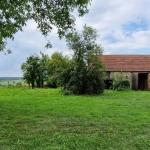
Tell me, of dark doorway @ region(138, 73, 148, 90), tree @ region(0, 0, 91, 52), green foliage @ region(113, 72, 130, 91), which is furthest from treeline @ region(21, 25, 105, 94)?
tree @ region(0, 0, 91, 52)

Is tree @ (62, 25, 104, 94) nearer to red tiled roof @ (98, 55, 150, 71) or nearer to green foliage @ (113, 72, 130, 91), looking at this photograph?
green foliage @ (113, 72, 130, 91)

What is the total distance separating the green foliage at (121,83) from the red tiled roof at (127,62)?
231cm

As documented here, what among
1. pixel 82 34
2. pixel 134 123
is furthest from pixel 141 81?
pixel 134 123

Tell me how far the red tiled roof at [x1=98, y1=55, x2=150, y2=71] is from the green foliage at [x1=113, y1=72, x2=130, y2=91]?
7.58ft

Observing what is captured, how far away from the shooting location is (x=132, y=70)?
2630 centimetres

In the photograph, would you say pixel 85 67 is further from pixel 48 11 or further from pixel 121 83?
pixel 48 11

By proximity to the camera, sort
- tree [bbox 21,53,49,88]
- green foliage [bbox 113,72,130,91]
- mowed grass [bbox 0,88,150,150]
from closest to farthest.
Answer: mowed grass [bbox 0,88,150,150], green foliage [bbox 113,72,130,91], tree [bbox 21,53,49,88]

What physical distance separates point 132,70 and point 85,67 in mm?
9552

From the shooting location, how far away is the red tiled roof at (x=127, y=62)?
2659 centimetres

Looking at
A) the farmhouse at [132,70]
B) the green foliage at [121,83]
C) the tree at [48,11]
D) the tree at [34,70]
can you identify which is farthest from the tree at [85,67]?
the tree at [34,70]

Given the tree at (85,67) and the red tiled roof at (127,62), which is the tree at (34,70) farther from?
the tree at (85,67)

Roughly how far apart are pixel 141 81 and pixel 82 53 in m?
12.1

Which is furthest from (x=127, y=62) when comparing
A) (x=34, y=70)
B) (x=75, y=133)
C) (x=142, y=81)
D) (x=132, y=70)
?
(x=75, y=133)

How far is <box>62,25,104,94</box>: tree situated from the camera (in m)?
18.5
